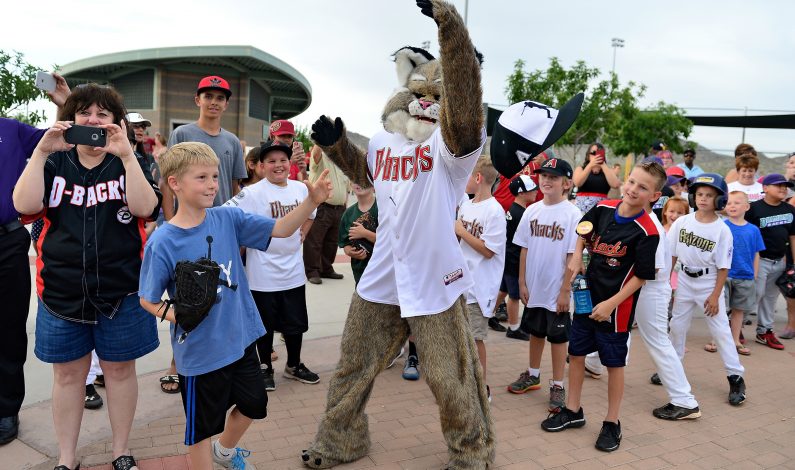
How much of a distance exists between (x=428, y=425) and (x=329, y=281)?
189 inches

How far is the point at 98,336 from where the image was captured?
2928mm

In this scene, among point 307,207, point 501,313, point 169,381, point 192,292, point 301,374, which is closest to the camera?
point 192,292

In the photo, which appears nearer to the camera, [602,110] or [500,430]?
[500,430]

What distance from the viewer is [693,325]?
6988 millimetres

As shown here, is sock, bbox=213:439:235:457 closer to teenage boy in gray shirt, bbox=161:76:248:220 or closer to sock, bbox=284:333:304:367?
sock, bbox=284:333:304:367

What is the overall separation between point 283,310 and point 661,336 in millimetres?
2833

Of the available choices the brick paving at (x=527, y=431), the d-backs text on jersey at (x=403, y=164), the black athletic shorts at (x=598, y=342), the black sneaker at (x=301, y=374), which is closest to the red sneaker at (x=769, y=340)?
the brick paving at (x=527, y=431)

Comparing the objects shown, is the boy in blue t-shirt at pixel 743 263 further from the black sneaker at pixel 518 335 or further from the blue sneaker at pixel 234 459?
the blue sneaker at pixel 234 459

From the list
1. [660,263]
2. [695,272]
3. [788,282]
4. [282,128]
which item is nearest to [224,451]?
[282,128]

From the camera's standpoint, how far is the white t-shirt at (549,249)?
4.27 meters

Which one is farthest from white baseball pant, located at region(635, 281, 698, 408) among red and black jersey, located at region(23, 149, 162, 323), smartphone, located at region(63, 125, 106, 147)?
smartphone, located at region(63, 125, 106, 147)

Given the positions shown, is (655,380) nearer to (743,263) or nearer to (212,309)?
(743,263)

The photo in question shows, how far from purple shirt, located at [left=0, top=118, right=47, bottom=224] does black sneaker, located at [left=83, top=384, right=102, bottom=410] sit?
4.31 ft

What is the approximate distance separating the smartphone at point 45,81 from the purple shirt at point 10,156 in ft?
0.90
